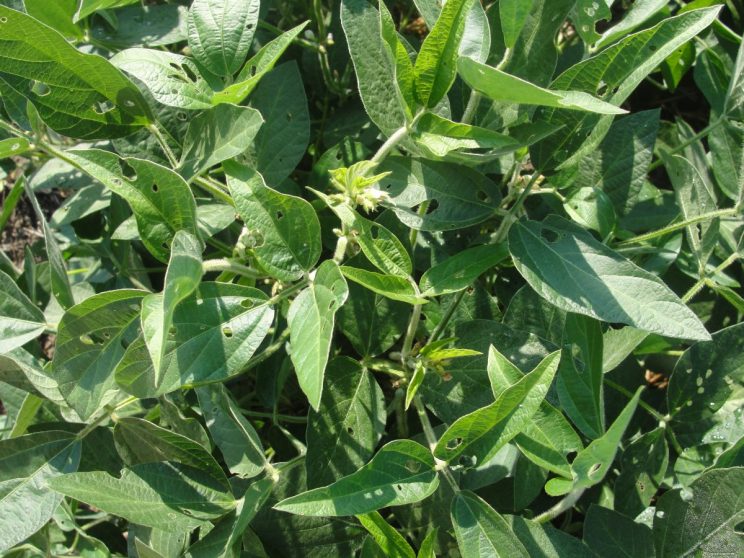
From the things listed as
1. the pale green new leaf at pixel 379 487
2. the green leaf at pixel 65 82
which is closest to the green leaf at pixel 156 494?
the pale green new leaf at pixel 379 487

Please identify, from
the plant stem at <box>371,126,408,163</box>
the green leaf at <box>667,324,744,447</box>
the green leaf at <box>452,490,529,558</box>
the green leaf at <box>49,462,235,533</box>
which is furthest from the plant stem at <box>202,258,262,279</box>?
the green leaf at <box>667,324,744,447</box>

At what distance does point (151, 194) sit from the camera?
3.21ft

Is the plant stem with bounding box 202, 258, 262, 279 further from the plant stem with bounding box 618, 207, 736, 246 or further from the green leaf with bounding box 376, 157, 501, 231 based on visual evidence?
the plant stem with bounding box 618, 207, 736, 246

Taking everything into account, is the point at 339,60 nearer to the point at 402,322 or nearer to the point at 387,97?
the point at 387,97

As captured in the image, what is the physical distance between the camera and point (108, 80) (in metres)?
1.08

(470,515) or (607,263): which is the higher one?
(607,263)

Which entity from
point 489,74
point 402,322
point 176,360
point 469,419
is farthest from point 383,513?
point 489,74

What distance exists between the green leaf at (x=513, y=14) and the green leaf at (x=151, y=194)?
497mm

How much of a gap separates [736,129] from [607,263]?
572mm

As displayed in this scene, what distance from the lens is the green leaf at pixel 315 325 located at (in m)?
0.84

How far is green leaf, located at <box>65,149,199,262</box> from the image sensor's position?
957 mm

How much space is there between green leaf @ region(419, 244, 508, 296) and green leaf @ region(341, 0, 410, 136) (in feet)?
0.75

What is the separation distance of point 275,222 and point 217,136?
0.19 metres

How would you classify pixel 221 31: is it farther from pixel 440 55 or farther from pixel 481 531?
pixel 481 531
